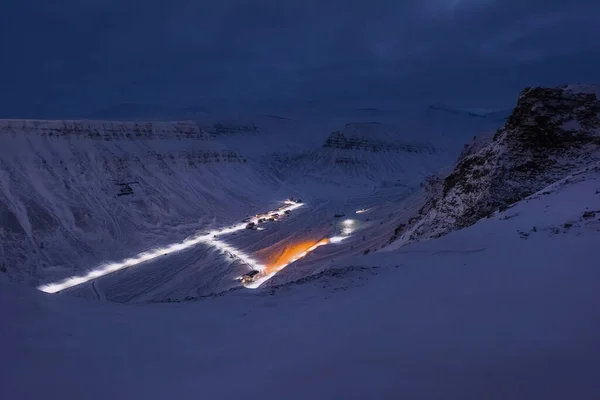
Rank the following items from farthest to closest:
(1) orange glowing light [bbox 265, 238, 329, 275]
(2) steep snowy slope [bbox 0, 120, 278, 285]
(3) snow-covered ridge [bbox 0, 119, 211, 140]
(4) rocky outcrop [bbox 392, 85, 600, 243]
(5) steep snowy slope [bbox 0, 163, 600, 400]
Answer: (3) snow-covered ridge [bbox 0, 119, 211, 140] < (2) steep snowy slope [bbox 0, 120, 278, 285] < (1) orange glowing light [bbox 265, 238, 329, 275] < (4) rocky outcrop [bbox 392, 85, 600, 243] < (5) steep snowy slope [bbox 0, 163, 600, 400]

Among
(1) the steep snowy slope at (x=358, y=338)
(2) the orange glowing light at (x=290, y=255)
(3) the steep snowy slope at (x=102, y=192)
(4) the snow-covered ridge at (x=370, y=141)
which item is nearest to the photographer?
(1) the steep snowy slope at (x=358, y=338)

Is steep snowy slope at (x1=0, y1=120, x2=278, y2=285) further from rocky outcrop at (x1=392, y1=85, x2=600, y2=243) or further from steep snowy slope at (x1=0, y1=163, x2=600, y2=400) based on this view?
steep snowy slope at (x1=0, y1=163, x2=600, y2=400)

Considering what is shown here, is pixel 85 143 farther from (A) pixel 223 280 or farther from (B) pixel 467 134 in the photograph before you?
(B) pixel 467 134

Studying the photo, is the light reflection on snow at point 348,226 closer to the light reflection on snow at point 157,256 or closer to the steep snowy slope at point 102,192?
the light reflection on snow at point 157,256

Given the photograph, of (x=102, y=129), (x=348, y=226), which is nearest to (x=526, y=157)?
(x=348, y=226)

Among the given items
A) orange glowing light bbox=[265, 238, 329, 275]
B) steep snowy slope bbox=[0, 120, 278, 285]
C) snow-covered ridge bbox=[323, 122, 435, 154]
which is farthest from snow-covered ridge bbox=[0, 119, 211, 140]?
snow-covered ridge bbox=[323, 122, 435, 154]

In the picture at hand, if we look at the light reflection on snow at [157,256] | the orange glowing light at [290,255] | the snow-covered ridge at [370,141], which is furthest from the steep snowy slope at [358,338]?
the snow-covered ridge at [370,141]

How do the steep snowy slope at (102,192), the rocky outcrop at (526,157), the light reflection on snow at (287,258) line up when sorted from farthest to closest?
the steep snowy slope at (102,192)
the light reflection on snow at (287,258)
the rocky outcrop at (526,157)
